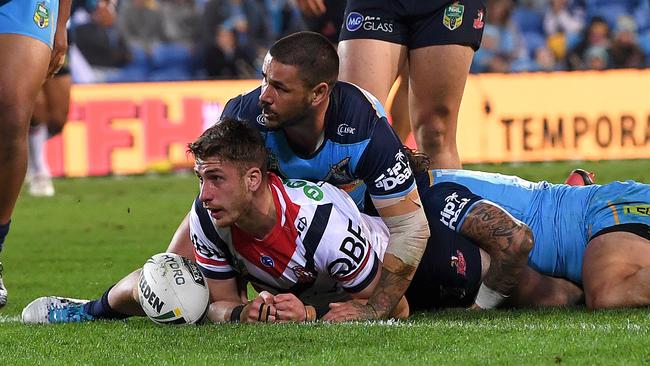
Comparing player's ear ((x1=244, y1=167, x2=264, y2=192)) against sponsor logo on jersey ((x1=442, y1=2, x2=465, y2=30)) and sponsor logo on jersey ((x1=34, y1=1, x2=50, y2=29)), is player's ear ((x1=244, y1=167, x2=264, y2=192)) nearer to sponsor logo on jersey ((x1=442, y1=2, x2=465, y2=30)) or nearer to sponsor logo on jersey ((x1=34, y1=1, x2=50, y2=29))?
sponsor logo on jersey ((x1=34, y1=1, x2=50, y2=29))

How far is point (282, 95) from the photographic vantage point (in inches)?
222

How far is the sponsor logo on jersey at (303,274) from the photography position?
18.2 ft

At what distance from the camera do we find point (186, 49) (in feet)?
58.7

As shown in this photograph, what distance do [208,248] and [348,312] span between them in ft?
2.14

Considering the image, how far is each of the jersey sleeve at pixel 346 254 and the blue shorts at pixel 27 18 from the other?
201cm

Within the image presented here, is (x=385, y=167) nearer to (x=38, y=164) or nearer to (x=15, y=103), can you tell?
(x=15, y=103)

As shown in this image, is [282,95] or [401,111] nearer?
[282,95]

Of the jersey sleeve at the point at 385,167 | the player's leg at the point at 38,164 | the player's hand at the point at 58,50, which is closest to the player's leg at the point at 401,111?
the player's hand at the point at 58,50

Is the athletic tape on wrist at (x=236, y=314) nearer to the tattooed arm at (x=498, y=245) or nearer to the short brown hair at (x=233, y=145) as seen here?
the short brown hair at (x=233, y=145)

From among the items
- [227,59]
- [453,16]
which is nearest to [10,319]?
[453,16]

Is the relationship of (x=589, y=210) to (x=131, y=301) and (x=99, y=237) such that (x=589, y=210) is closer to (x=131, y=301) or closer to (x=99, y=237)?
(x=131, y=301)

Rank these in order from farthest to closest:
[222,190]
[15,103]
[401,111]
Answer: [401,111], [15,103], [222,190]

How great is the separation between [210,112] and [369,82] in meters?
8.17

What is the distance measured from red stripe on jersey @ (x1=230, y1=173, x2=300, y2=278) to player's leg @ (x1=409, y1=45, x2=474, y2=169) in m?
2.04
